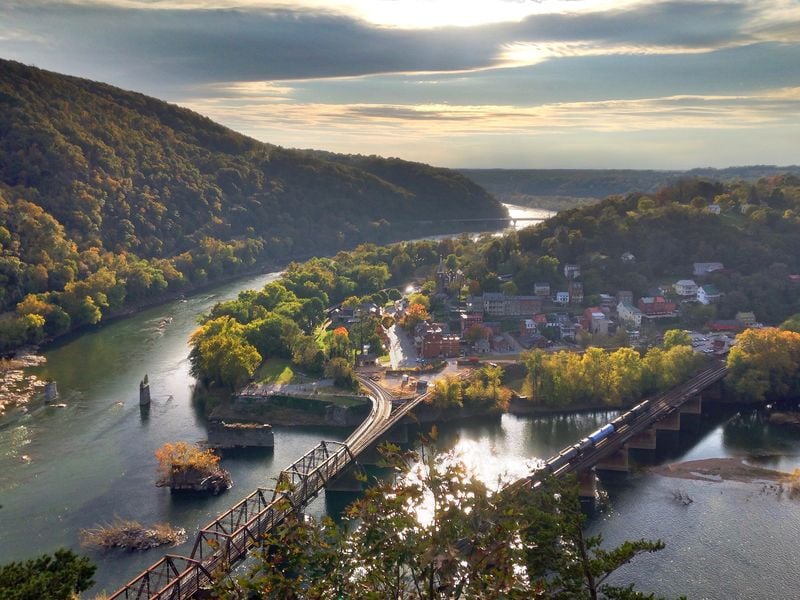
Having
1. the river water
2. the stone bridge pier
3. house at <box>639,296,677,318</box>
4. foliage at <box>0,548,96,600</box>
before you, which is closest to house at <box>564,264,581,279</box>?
house at <box>639,296,677,318</box>

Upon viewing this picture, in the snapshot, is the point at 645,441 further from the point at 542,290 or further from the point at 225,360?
the point at 542,290

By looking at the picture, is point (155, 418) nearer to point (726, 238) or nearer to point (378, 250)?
point (378, 250)

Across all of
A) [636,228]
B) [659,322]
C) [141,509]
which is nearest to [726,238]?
[636,228]

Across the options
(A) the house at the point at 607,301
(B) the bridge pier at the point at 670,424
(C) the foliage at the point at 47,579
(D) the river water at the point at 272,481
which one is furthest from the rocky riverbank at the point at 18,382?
(A) the house at the point at 607,301

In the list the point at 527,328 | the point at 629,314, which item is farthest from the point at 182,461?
the point at 629,314

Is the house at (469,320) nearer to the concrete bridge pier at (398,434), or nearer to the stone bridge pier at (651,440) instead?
the stone bridge pier at (651,440)
